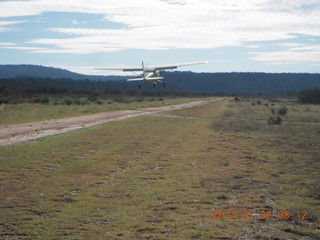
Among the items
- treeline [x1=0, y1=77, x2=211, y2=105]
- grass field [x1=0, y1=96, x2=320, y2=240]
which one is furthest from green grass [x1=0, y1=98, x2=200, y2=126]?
grass field [x1=0, y1=96, x2=320, y2=240]

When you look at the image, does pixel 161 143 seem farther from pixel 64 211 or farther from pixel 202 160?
pixel 64 211

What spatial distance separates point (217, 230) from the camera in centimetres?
738

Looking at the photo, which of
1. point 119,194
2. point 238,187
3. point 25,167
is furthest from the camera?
point 25,167

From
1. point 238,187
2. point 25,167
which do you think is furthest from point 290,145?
point 25,167

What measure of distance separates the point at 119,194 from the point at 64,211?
1.91 metres
